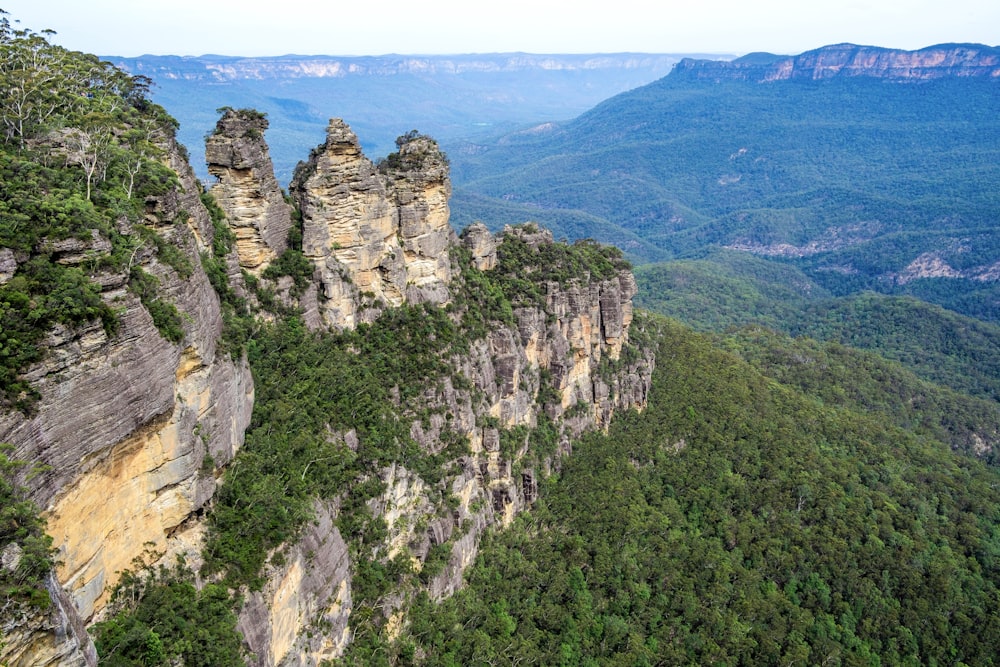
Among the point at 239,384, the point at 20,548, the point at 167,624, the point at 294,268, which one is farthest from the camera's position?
the point at 294,268

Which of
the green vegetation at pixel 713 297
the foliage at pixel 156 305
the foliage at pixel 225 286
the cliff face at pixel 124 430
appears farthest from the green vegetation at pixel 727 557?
the green vegetation at pixel 713 297

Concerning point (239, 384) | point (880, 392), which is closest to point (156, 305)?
point (239, 384)

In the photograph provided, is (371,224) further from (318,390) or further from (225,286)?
(318,390)

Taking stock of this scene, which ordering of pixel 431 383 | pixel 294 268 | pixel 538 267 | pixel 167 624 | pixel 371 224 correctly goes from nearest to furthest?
Answer: pixel 167 624
pixel 294 268
pixel 431 383
pixel 371 224
pixel 538 267

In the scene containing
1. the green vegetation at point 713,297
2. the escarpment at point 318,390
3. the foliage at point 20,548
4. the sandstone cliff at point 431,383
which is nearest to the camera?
the foliage at point 20,548

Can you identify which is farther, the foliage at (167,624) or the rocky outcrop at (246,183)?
the rocky outcrop at (246,183)

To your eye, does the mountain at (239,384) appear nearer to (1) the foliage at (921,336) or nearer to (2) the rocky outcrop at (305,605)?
(2) the rocky outcrop at (305,605)

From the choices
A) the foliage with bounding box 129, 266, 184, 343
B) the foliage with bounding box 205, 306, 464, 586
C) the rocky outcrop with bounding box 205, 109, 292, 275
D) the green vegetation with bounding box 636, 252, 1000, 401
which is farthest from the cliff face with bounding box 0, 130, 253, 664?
the green vegetation with bounding box 636, 252, 1000, 401
